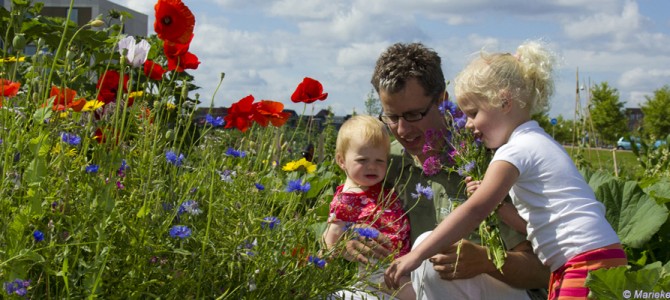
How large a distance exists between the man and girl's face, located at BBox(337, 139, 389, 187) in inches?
3.6

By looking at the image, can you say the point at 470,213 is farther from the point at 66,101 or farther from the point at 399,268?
the point at 66,101

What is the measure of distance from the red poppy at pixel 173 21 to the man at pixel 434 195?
897mm

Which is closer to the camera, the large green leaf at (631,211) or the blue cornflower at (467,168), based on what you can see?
the blue cornflower at (467,168)

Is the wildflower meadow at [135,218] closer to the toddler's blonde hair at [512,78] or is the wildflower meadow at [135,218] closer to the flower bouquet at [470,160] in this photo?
the flower bouquet at [470,160]

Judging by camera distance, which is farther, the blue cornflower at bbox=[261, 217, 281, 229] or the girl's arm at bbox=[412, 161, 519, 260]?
the girl's arm at bbox=[412, 161, 519, 260]

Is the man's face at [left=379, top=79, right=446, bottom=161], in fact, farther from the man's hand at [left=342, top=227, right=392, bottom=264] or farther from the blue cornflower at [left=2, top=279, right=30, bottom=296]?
the blue cornflower at [left=2, top=279, right=30, bottom=296]

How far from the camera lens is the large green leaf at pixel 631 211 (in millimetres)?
3066

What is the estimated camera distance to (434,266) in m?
2.52

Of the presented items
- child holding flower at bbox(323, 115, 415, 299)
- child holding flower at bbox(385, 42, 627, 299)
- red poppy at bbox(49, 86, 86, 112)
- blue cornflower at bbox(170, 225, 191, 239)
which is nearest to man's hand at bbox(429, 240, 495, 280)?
child holding flower at bbox(385, 42, 627, 299)

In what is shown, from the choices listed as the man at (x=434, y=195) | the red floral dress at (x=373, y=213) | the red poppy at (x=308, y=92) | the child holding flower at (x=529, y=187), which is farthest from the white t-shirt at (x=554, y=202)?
the red poppy at (x=308, y=92)

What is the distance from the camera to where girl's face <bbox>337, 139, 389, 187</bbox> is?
9.32 ft

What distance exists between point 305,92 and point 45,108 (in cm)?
92

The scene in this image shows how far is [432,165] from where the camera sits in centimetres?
275

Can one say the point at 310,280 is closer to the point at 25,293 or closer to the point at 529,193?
the point at 25,293
